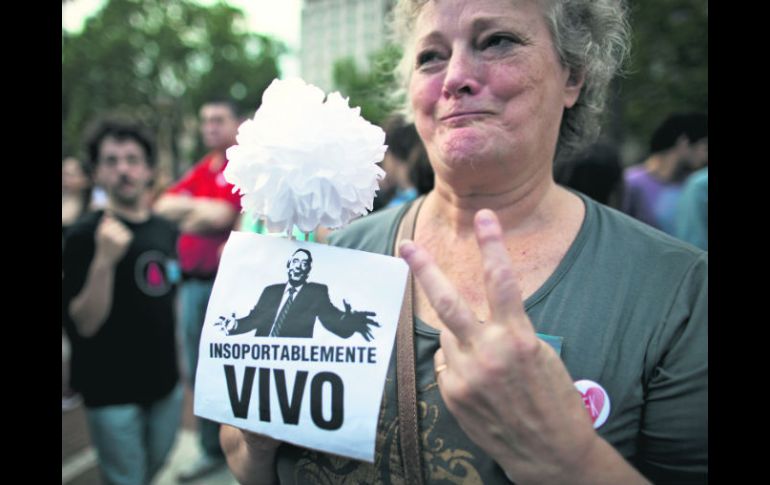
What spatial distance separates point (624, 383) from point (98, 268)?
8.84ft

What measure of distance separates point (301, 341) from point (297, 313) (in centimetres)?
6

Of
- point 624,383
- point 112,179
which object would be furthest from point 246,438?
point 112,179

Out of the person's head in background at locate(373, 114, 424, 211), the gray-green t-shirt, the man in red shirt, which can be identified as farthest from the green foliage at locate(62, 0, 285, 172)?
the gray-green t-shirt

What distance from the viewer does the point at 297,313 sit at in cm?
117

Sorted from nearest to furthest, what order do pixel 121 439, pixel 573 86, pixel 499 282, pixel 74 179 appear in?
pixel 499 282 < pixel 573 86 < pixel 121 439 < pixel 74 179

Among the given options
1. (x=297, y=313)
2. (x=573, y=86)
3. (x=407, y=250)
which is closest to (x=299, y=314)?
(x=297, y=313)

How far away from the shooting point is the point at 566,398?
101 cm

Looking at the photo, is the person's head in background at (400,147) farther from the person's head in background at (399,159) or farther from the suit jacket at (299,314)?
the suit jacket at (299,314)

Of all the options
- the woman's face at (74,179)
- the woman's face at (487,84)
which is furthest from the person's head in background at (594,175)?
the woman's face at (74,179)

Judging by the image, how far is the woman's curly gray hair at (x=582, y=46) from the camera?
4.83ft

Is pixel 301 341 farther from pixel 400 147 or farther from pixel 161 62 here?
pixel 161 62

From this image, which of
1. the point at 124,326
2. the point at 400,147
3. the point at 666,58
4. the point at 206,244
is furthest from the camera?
the point at 666,58

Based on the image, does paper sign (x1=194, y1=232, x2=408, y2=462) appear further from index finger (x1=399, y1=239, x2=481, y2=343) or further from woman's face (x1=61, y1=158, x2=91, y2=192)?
woman's face (x1=61, y1=158, x2=91, y2=192)

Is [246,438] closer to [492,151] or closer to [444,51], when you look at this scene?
[492,151]
